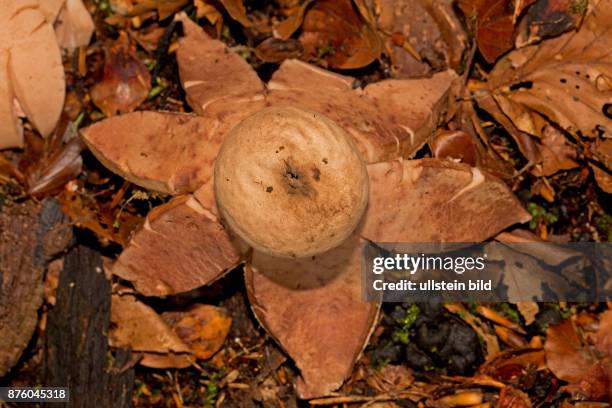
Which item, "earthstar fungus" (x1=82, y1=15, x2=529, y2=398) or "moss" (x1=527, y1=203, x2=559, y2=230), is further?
"moss" (x1=527, y1=203, x2=559, y2=230)

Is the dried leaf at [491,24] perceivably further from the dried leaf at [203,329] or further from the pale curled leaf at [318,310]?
the dried leaf at [203,329]

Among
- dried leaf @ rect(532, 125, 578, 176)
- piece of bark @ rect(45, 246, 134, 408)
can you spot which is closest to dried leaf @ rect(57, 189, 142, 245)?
piece of bark @ rect(45, 246, 134, 408)

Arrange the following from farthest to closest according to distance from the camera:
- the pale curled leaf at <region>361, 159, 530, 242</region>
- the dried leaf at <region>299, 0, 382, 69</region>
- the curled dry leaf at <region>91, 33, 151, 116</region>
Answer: the curled dry leaf at <region>91, 33, 151, 116</region> < the dried leaf at <region>299, 0, 382, 69</region> < the pale curled leaf at <region>361, 159, 530, 242</region>

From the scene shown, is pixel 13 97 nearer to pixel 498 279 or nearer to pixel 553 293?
pixel 498 279

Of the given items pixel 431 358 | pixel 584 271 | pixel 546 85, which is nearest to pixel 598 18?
pixel 546 85

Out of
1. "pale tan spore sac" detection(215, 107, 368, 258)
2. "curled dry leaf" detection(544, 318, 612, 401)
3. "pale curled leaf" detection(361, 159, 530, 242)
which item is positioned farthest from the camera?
"curled dry leaf" detection(544, 318, 612, 401)

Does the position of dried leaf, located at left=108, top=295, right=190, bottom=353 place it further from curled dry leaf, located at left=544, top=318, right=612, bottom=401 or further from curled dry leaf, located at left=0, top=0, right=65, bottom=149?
curled dry leaf, located at left=544, top=318, right=612, bottom=401

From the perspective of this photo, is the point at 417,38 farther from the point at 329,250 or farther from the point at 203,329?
the point at 203,329

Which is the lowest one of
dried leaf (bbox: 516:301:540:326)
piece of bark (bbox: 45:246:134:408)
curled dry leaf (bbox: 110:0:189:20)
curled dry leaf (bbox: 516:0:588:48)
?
piece of bark (bbox: 45:246:134:408)
